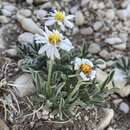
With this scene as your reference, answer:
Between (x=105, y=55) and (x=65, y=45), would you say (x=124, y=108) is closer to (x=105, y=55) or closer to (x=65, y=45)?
(x=105, y=55)

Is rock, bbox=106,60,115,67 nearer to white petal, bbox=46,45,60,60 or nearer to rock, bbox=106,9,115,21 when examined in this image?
rock, bbox=106,9,115,21

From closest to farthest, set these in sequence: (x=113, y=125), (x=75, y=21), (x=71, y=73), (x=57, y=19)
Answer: (x=57, y=19) → (x=71, y=73) → (x=113, y=125) → (x=75, y=21)

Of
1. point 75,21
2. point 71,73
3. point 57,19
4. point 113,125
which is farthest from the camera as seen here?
point 75,21

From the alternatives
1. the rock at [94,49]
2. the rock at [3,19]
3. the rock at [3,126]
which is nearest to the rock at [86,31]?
the rock at [94,49]

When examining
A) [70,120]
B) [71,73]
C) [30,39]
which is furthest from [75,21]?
[70,120]

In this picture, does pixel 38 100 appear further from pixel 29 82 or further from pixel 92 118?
pixel 92 118

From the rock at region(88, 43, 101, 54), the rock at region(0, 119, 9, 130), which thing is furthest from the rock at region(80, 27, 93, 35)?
the rock at region(0, 119, 9, 130)

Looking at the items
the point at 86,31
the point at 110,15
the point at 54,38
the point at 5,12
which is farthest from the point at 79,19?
the point at 54,38
